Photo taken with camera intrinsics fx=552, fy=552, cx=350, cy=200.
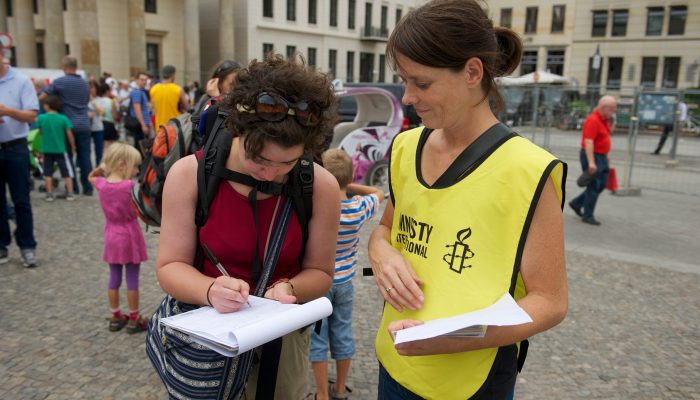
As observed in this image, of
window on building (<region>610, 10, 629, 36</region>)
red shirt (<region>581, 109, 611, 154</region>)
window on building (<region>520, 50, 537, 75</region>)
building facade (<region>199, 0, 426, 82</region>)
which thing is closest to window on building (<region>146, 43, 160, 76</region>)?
building facade (<region>199, 0, 426, 82</region>)

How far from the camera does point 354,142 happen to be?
8.52m

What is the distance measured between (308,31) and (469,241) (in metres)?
46.8

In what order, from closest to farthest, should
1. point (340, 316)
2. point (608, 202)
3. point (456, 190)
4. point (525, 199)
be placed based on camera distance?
point (525, 199)
point (456, 190)
point (340, 316)
point (608, 202)

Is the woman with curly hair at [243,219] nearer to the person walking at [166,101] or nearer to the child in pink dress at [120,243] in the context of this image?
the child in pink dress at [120,243]

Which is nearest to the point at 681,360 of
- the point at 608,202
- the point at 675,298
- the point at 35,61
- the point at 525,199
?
the point at 675,298

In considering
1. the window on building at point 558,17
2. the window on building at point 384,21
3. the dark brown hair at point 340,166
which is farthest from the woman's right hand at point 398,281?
the window on building at point 384,21

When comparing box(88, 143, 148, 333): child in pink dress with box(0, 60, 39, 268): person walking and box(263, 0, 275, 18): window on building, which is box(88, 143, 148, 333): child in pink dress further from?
box(263, 0, 275, 18): window on building

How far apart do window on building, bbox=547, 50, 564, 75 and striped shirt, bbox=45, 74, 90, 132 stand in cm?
4526

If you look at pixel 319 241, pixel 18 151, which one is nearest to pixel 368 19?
pixel 18 151

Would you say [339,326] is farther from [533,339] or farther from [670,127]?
[670,127]

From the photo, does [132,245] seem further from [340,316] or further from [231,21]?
[231,21]

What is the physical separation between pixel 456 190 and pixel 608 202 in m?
9.05

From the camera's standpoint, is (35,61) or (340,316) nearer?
(340,316)

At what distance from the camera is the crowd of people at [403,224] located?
4.51ft
